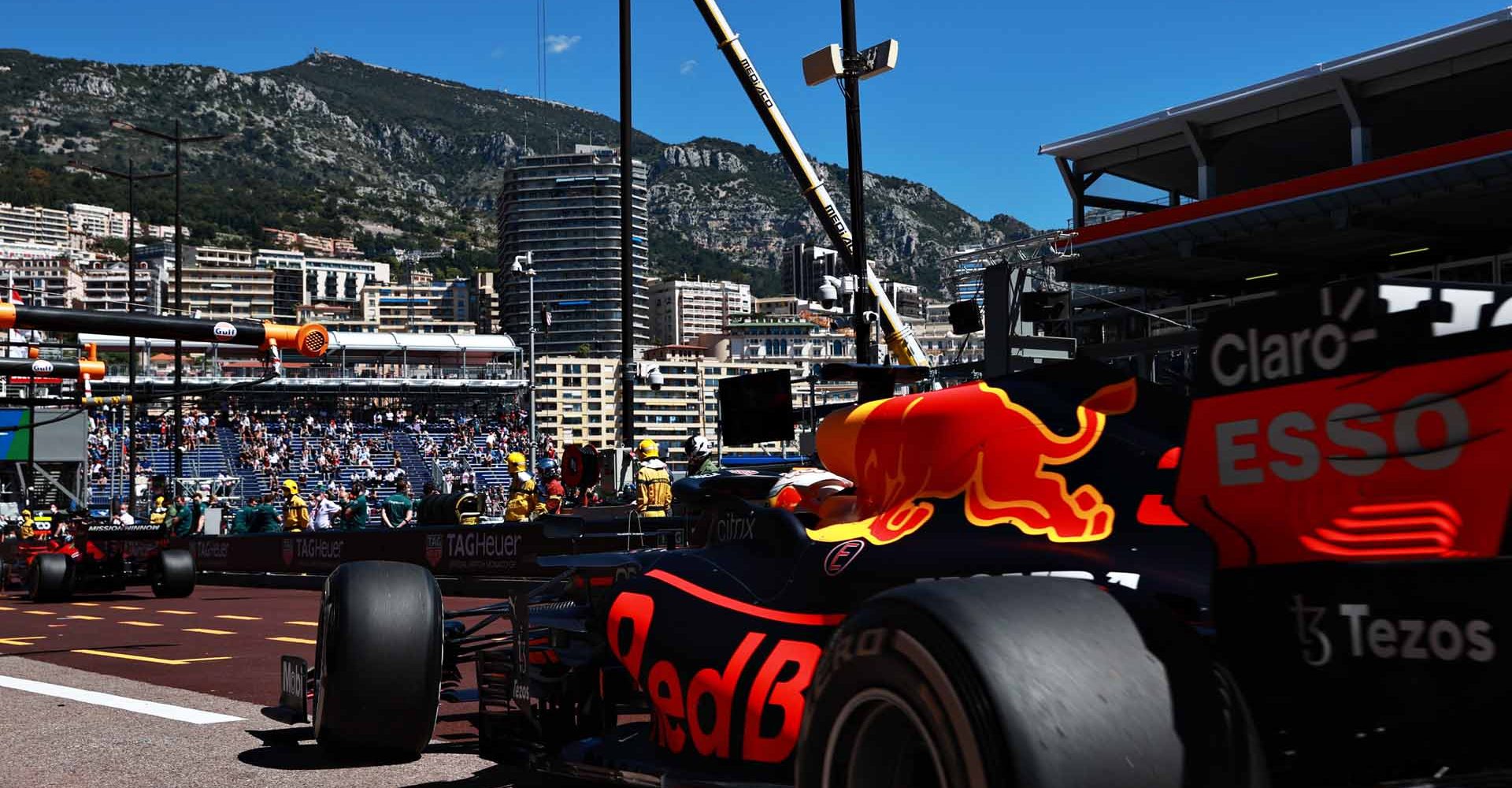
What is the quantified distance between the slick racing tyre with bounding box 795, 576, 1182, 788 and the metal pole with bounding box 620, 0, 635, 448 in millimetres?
19052

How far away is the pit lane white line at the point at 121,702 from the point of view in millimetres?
7262

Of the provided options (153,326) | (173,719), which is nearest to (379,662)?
(173,719)

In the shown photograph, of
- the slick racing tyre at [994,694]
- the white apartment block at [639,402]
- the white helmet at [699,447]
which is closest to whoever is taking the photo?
the slick racing tyre at [994,694]

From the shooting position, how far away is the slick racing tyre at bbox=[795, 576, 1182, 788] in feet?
7.27

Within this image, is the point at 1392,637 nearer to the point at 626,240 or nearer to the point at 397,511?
the point at 626,240

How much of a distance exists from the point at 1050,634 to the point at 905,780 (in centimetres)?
44

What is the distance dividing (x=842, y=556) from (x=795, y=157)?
22588 millimetres

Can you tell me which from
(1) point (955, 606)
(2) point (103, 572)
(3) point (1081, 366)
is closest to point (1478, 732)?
(1) point (955, 606)

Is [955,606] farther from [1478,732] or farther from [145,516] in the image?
[145,516]

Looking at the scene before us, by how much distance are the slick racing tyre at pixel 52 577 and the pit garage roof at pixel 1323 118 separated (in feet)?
73.0

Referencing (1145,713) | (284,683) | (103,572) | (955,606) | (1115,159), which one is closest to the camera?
(1145,713)

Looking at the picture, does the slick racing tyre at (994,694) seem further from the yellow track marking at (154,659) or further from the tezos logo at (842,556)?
the yellow track marking at (154,659)

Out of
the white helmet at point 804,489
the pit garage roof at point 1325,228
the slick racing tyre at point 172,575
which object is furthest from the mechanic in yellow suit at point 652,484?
the slick racing tyre at point 172,575

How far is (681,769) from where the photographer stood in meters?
3.83
